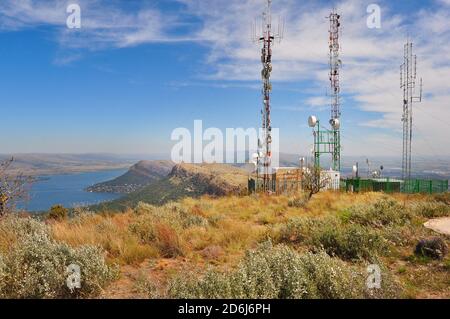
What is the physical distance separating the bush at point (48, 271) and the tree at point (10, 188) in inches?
202

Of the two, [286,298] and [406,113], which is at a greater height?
[406,113]

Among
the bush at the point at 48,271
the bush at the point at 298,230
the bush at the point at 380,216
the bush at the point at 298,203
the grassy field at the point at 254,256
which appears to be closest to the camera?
the grassy field at the point at 254,256

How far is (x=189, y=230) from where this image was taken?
10125mm

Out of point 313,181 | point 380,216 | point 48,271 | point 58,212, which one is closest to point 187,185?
point 313,181

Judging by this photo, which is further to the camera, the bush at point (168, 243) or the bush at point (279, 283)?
Result: the bush at point (168, 243)

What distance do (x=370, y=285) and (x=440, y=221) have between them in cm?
857

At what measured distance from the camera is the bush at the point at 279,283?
5.06 metres

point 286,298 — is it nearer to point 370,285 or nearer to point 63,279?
point 370,285

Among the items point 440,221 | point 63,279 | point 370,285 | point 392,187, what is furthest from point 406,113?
point 63,279

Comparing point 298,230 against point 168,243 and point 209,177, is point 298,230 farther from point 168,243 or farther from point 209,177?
point 209,177

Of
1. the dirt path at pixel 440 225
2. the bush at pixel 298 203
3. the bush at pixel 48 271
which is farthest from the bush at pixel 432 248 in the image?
the bush at pixel 298 203

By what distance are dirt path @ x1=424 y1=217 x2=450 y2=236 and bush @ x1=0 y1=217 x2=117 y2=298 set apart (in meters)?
9.21

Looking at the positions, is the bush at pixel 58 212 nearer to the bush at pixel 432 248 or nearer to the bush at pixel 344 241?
→ the bush at pixel 344 241

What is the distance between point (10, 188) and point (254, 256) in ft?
29.9
